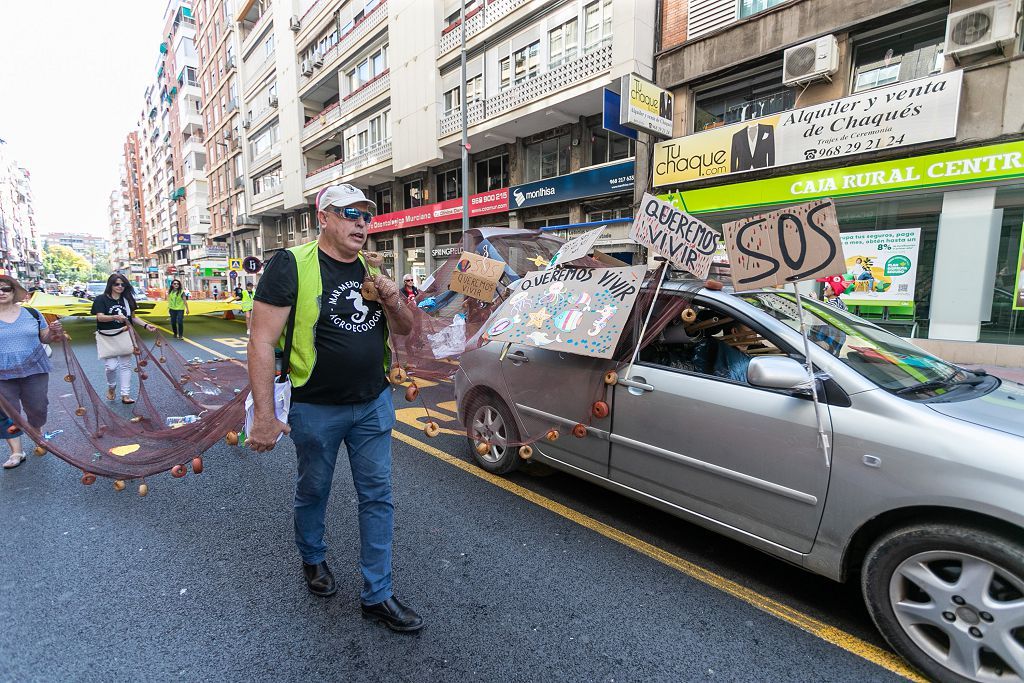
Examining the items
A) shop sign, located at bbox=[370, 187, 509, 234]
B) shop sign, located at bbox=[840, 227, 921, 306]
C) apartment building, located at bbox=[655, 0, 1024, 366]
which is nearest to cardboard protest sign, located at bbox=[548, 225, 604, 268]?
shop sign, located at bbox=[840, 227, 921, 306]

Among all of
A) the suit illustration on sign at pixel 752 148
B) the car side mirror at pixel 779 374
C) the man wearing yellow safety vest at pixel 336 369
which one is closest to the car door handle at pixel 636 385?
the car side mirror at pixel 779 374

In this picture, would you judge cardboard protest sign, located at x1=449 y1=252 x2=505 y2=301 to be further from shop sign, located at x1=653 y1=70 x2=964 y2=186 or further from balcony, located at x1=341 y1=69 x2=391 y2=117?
balcony, located at x1=341 y1=69 x2=391 y2=117

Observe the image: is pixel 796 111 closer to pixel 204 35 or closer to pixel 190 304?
→ pixel 190 304

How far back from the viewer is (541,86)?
1573cm

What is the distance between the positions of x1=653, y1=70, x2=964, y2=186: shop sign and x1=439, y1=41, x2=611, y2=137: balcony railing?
10.4 ft

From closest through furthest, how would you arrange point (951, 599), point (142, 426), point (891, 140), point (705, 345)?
point (951, 599) < point (705, 345) < point (142, 426) < point (891, 140)

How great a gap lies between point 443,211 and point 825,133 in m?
14.7

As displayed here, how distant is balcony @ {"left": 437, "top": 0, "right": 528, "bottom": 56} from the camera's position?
55.2 feet

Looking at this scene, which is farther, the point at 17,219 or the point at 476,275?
the point at 17,219

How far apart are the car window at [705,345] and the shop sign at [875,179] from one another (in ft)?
30.2

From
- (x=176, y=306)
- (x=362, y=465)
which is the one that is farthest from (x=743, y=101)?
(x=176, y=306)

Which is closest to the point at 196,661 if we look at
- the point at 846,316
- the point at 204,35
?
the point at 846,316

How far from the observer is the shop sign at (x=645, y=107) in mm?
12039

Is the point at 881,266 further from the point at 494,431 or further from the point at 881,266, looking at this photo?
the point at 494,431
